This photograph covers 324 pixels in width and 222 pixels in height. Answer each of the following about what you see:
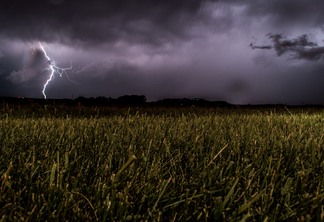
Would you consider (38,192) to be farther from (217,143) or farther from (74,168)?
(217,143)

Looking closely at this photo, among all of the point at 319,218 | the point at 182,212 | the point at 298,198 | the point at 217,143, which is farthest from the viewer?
the point at 217,143

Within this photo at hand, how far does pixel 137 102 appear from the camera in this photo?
11.4 metres

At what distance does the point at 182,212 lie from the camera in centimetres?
144

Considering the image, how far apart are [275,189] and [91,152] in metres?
1.16

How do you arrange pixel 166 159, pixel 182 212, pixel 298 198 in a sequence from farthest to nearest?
pixel 166 159
pixel 298 198
pixel 182 212

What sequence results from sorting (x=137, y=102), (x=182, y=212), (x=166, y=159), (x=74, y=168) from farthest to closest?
A: (x=137, y=102), (x=166, y=159), (x=74, y=168), (x=182, y=212)

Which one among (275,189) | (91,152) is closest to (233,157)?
(275,189)

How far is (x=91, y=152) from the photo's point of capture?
7.87 ft

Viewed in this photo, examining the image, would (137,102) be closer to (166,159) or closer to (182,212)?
(166,159)

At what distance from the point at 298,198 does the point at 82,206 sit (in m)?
0.90

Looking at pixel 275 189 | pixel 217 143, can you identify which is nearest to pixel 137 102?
pixel 217 143

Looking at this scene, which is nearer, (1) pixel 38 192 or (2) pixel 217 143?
(1) pixel 38 192

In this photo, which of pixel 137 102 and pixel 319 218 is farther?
pixel 137 102

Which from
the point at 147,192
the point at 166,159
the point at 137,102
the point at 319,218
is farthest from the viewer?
the point at 137,102
